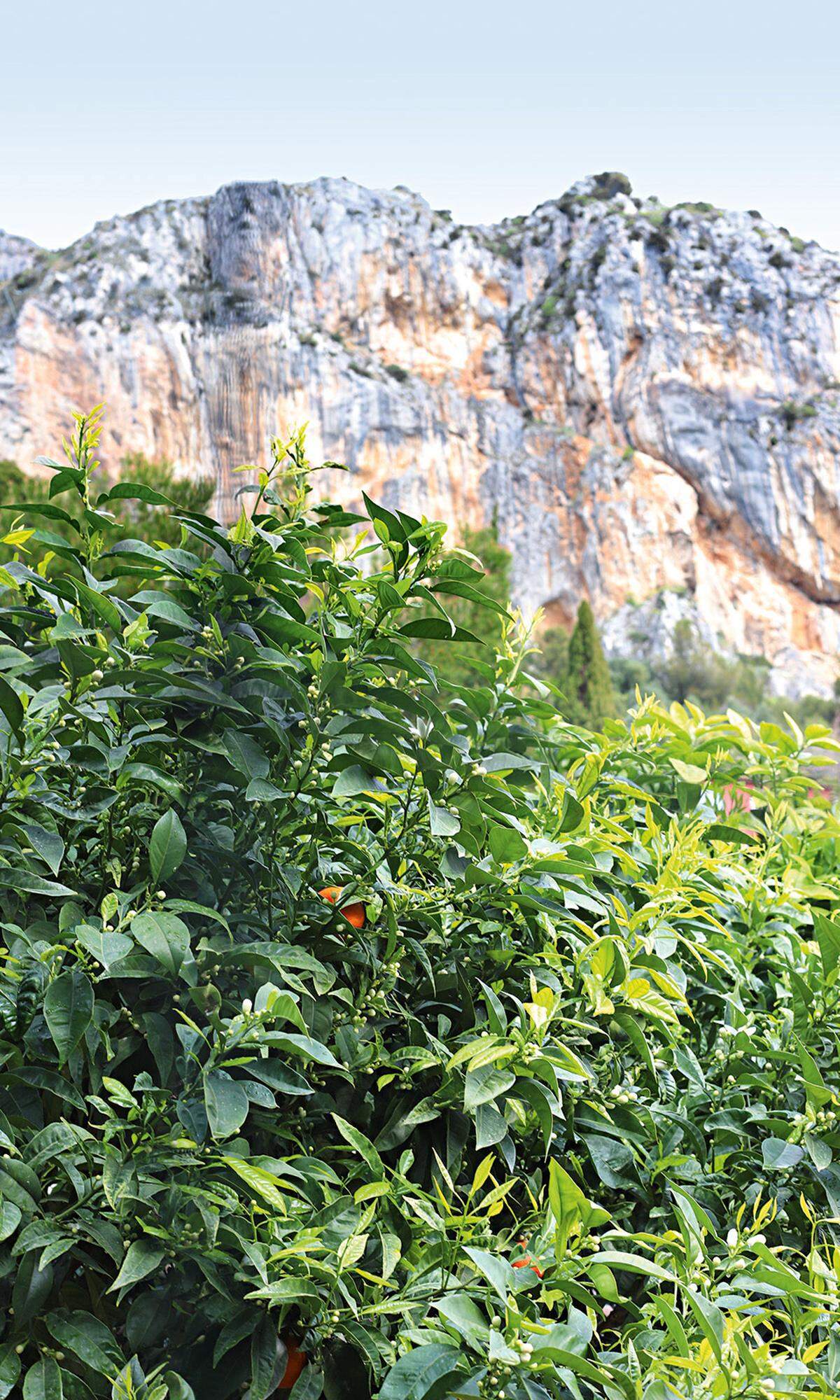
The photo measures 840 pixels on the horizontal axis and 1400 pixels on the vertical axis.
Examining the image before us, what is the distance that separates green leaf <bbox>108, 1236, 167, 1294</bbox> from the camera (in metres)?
0.47

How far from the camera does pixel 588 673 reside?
679 inches

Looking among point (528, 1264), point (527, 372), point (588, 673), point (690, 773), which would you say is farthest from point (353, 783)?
point (527, 372)

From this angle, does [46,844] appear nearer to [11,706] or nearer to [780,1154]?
[11,706]

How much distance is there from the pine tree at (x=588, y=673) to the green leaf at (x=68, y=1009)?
16209 mm

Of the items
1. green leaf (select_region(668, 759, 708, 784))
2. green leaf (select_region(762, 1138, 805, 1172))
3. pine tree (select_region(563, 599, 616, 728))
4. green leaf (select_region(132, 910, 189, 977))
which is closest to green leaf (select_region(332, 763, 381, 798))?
green leaf (select_region(132, 910, 189, 977))

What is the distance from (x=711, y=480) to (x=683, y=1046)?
30093mm

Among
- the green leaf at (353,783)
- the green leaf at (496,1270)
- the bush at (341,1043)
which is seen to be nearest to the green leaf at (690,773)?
the bush at (341,1043)

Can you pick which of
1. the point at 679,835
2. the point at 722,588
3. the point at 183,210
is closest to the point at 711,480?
the point at 722,588

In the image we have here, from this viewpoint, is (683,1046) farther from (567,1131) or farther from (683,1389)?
(683,1389)

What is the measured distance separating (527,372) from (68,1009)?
103 ft

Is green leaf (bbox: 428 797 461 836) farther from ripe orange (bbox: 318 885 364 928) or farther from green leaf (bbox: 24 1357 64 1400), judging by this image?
green leaf (bbox: 24 1357 64 1400)

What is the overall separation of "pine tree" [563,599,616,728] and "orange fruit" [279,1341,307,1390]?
16186 mm

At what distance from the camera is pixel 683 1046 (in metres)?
0.77

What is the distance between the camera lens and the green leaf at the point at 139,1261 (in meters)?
0.47
